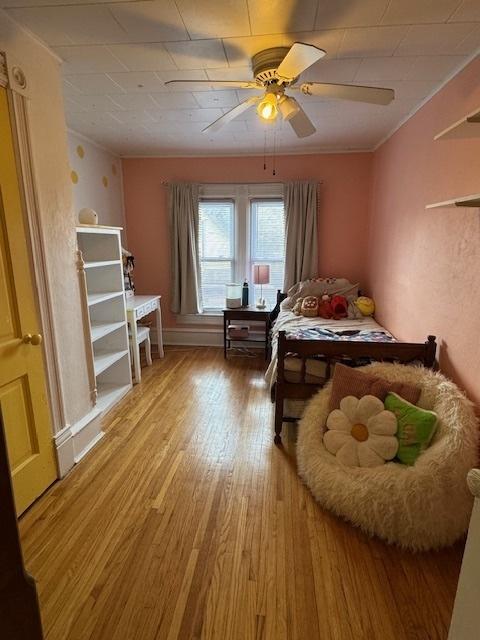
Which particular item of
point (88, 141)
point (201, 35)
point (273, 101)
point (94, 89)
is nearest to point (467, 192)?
point (273, 101)

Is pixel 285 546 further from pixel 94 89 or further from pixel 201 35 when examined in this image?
pixel 94 89

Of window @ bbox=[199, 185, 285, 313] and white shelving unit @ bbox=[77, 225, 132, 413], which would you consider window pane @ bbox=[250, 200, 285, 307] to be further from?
white shelving unit @ bbox=[77, 225, 132, 413]

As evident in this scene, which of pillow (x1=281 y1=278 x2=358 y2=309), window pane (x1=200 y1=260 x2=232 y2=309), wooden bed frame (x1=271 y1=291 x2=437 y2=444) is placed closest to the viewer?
wooden bed frame (x1=271 y1=291 x2=437 y2=444)

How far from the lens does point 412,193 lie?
282cm

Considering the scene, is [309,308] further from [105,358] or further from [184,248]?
[105,358]

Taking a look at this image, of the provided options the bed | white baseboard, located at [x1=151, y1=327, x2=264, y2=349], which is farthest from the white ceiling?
white baseboard, located at [x1=151, y1=327, x2=264, y2=349]

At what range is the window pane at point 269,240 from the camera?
4367 millimetres

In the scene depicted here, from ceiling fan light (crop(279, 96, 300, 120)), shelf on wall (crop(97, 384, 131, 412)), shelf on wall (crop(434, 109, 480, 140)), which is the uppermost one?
ceiling fan light (crop(279, 96, 300, 120))

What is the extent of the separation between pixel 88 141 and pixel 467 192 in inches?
140

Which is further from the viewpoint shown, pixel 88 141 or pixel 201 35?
pixel 88 141

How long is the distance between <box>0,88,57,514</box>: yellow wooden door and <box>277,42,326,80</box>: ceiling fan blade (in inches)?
→ 53.7

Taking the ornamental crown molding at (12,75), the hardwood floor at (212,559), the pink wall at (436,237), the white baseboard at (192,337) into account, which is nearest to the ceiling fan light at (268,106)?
the pink wall at (436,237)

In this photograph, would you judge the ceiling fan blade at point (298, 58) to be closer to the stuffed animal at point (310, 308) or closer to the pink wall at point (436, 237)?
the pink wall at point (436, 237)

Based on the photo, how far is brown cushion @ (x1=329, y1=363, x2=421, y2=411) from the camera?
2035 mm
